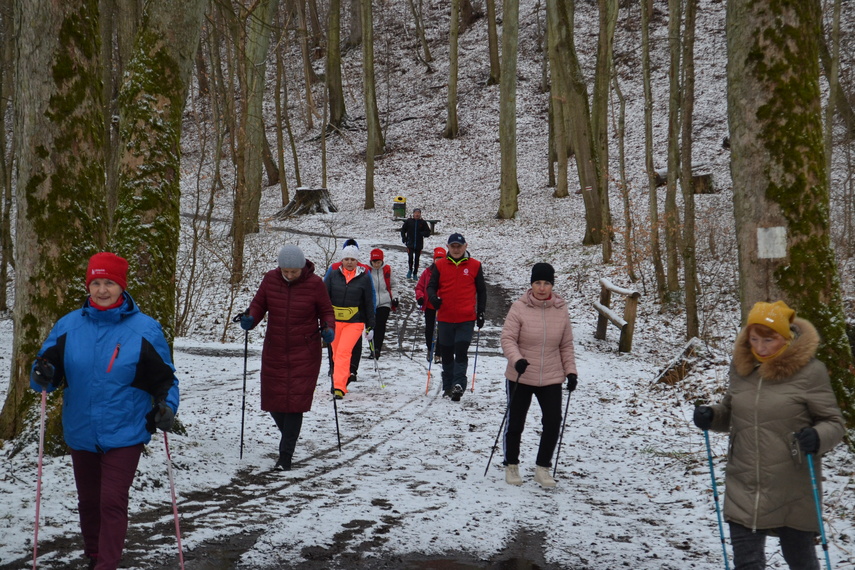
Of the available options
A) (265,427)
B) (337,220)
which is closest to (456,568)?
(265,427)

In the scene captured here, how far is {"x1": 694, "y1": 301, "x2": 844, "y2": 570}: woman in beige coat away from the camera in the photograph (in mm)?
3611

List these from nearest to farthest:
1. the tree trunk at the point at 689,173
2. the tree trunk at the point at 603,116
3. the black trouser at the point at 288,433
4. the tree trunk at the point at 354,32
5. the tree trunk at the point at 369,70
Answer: the black trouser at the point at 288,433, the tree trunk at the point at 689,173, the tree trunk at the point at 603,116, the tree trunk at the point at 369,70, the tree trunk at the point at 354,32

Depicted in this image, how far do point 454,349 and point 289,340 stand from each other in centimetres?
343

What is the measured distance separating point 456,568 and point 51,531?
8.66 ft

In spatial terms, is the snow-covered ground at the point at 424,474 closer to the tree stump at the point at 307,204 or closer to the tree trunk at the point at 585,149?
the tree trunk at the point at 585,149


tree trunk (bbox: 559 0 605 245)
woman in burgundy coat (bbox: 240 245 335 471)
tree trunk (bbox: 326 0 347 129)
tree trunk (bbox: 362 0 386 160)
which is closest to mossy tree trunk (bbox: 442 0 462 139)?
tree trunk (bbox: 362 0 386 160)

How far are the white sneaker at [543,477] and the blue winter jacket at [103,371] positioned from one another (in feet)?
12.1

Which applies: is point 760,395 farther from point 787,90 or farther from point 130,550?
point 130,550

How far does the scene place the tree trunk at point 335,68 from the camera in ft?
110

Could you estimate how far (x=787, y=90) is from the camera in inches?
222

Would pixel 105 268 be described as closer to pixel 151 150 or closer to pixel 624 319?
pixel 151 150

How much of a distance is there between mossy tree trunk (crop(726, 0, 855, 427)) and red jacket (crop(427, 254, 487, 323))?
14.6 ft

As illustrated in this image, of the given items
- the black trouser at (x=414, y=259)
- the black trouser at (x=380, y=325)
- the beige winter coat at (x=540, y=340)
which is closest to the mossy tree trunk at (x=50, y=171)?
the beige winter coat at (x=540, y=340)

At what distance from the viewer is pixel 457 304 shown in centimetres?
984
